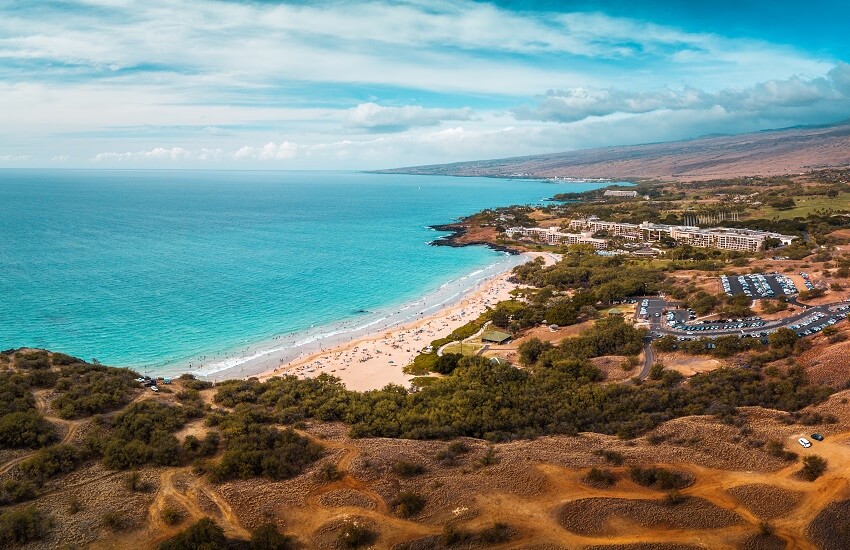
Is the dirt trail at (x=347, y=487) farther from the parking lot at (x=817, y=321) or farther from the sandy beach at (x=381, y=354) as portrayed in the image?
the parking lot at (x=817, y=321)

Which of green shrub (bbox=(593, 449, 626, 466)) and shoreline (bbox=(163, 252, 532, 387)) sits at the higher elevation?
green shrub (bbox=(593, 449, 626, 466))

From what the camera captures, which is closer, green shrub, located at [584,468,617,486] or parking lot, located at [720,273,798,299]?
green shrub, located at [584,468,617,486]

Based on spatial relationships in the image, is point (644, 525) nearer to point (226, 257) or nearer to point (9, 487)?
point (9, 487)

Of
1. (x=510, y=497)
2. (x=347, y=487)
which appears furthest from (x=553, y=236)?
(x=347, y=487)

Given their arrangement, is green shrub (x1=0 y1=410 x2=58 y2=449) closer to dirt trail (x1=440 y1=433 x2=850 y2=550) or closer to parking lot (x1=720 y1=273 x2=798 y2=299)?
dirt trail (x1=440 y1=433 x2=850 y2=550)

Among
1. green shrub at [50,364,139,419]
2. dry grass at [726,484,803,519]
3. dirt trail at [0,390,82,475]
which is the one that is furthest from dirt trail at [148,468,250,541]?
dry grass at [726,484,803,519]

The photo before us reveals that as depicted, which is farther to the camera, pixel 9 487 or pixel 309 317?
pixel 309 317

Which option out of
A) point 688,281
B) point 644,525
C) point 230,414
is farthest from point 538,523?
point 688,281

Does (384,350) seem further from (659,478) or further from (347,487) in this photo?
(659,478)
